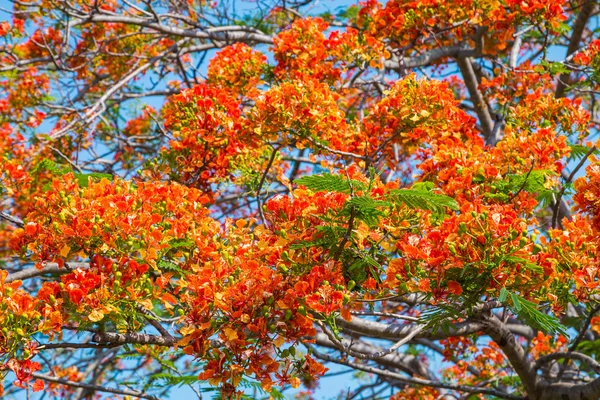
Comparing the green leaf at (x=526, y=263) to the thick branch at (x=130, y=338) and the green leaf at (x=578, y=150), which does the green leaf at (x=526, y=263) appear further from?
the green leaf at (x=578, y=150)

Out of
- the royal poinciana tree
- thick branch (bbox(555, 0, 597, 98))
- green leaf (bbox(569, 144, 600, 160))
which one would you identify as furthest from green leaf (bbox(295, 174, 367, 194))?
thick branch (bbox(555, 0, 597, 98))

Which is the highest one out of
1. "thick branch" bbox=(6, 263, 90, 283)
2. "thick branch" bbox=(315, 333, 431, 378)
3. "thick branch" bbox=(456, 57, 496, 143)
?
"thick branch" bbox=(456, 57, 496, 143)

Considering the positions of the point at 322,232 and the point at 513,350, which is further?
the point at 513,350

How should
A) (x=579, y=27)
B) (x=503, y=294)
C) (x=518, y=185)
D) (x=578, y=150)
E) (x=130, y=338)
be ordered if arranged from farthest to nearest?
(x=579, y=27) → (x=578, y=150) → (x=518, y=185) → (x=130, y=338) → (x=503, y=294)

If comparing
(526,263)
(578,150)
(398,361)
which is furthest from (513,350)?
(398,361)

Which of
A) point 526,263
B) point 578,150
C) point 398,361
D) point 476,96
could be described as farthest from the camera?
point 476,96

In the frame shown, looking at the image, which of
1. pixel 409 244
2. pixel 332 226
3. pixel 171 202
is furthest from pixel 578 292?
pixel 171 202

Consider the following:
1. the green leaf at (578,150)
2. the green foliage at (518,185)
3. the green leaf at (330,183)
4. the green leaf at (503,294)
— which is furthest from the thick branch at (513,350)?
the green leaf at (330,183)

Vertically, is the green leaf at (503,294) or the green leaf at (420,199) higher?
the green leaf at (420,199)

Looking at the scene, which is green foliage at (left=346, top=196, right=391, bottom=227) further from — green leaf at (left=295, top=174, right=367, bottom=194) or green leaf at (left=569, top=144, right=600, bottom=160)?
green leaf at (left=569, top=144, right=600, bottom=160)

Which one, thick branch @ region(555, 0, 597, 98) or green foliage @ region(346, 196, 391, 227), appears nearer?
green foliage @ region(346, 196, 391, 227)

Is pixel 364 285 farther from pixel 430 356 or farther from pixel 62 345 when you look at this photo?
pixel 430 356

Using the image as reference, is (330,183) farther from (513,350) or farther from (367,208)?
(513,350)

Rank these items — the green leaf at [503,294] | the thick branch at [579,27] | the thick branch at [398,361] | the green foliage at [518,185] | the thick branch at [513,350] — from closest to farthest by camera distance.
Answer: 1. the green leaf at [503,294]
2. the green foliage at [518,185]
3. the thick branch at [513,350]
4. the thick branch at [579,27]
5. the thick branch at [398,361]
